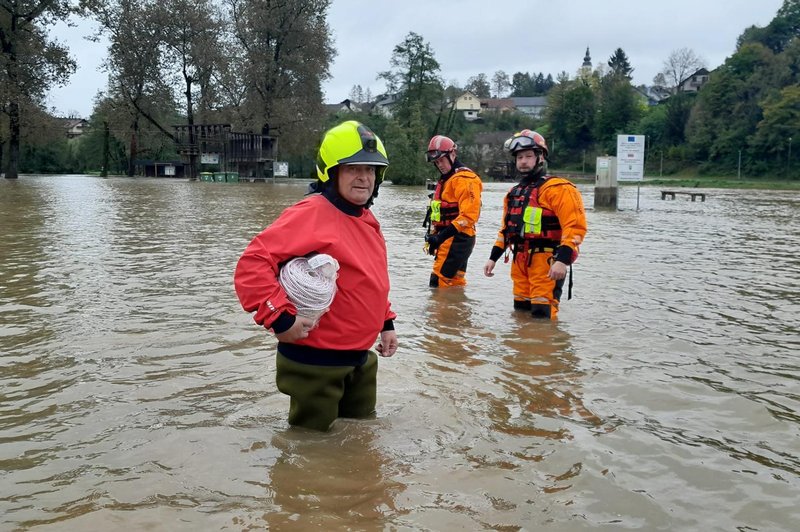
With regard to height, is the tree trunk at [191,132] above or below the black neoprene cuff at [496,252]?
above

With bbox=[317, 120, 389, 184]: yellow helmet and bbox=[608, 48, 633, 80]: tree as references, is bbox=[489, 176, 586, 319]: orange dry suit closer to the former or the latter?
bbox=[317, 120, 389, 184]: yellow helmet

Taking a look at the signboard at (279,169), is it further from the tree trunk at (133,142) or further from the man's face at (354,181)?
the man's face at (354,181)

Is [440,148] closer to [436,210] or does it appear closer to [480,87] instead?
[436,210]

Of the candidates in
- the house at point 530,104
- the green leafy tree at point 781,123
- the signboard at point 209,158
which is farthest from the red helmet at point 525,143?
the house at point 530,104

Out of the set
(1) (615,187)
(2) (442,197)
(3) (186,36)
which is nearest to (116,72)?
(3) (186,36)

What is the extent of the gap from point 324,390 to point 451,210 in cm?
560

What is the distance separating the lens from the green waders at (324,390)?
383 centimetres

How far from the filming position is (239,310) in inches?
303

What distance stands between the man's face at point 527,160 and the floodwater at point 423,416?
65.3 inches

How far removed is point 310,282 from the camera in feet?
11.4

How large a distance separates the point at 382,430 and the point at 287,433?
22.9 inches

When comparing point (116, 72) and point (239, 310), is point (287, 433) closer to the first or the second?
point (239, 310)

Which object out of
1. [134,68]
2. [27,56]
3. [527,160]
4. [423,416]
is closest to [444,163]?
[527,160]

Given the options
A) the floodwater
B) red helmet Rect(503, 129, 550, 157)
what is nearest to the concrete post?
the floodwater
